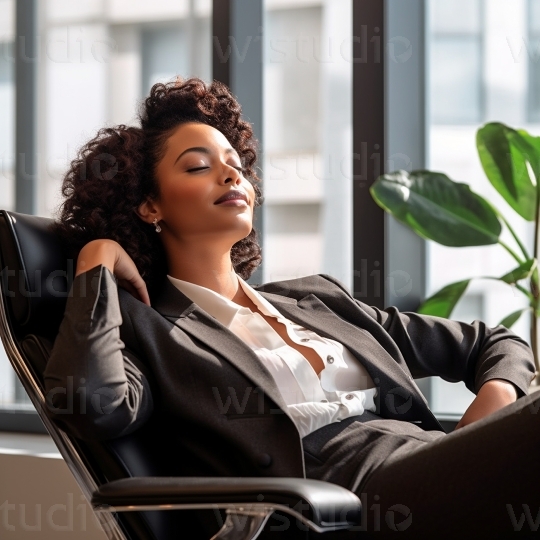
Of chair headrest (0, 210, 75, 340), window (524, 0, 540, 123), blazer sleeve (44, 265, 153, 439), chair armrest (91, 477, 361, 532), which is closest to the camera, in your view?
chair armrest (91, 477, 361, 532)

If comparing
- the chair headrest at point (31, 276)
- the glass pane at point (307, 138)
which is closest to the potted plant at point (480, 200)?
the glass pane at point (307, 138)

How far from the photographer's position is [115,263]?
61.8 inches

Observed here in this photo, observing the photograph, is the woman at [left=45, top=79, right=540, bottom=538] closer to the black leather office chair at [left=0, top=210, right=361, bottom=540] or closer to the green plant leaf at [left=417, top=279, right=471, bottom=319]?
the black leather office chair at [left=0, top=210, right=361, bottom=540]

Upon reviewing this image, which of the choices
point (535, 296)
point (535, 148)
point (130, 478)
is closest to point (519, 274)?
point (535, 296)

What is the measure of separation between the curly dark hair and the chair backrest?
8cm

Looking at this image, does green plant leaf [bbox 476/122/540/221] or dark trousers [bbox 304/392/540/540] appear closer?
dark trousers [bbox 304/392/540/540]

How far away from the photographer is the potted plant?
219 cm

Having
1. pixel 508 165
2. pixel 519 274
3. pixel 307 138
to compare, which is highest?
pixel 307 138

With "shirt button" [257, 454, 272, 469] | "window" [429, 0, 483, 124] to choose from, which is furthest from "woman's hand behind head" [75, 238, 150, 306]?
"window" [429, 0, 483, 124]

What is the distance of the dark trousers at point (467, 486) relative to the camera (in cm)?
112

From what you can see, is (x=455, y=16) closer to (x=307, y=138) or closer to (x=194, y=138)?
(x=307, y=138)

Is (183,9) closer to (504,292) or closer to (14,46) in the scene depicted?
(14,46)

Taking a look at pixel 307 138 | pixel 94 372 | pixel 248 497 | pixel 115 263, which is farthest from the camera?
pixel 307 138

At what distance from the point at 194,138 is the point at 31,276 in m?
0.53
